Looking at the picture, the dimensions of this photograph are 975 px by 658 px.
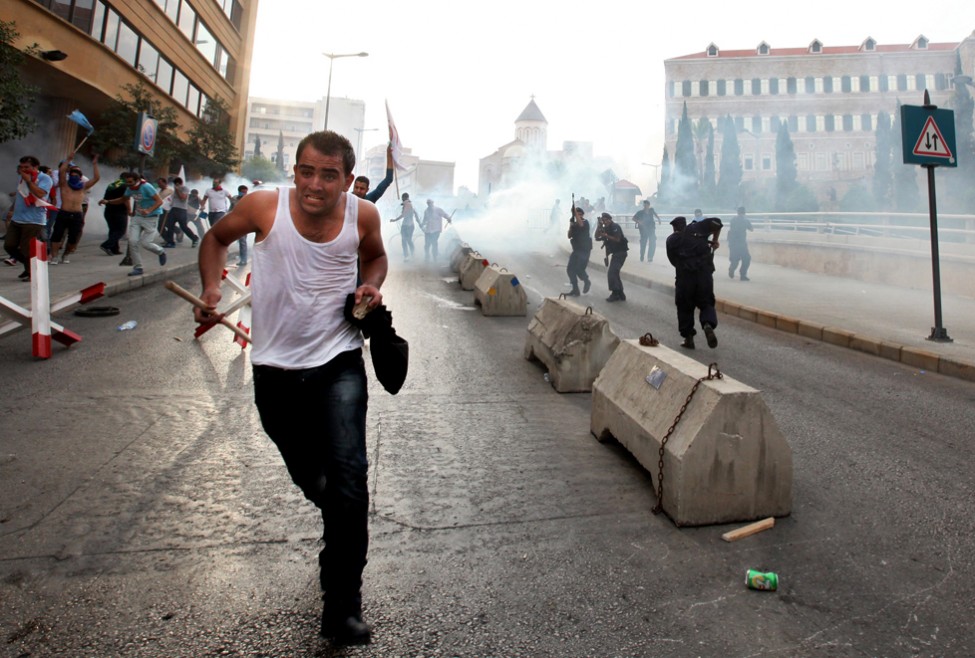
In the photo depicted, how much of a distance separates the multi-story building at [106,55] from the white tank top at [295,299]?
16.4 m

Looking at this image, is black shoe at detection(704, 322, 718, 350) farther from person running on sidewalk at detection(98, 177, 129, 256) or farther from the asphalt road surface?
person running on sidewalk at detection(98, 177, 129, 256)

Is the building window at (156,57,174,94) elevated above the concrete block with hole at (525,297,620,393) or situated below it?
above

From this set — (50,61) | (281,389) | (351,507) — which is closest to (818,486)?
(351,507)

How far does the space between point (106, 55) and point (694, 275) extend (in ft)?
63.6

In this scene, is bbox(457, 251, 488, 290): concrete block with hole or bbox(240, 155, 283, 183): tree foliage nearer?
bbox(457, 251, 488, 290): concrete block with hole

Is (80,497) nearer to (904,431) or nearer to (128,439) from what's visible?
(128,439)

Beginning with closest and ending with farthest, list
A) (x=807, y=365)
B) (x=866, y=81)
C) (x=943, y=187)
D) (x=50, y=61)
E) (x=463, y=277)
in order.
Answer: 1. (x=807, y=365)
2. (x=463, y=277)
3. (x=50, y=61)
4. (x=943, y=187)
5. (x=866, y=81)

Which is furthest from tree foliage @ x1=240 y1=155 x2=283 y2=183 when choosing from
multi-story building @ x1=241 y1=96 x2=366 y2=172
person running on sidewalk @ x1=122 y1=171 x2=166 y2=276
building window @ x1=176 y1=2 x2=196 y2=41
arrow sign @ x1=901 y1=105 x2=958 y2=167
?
arrow sign @ x1=901 y1=105 x2=958 y2=167

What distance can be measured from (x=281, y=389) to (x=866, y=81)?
77375 mm

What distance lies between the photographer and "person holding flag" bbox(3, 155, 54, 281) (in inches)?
340

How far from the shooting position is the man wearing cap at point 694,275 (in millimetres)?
7348

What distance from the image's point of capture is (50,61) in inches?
594

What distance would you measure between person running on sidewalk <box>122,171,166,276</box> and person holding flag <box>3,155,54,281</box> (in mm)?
1184

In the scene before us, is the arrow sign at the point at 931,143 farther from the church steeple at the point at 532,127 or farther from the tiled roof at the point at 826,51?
the church steeple at the point at 532,127
